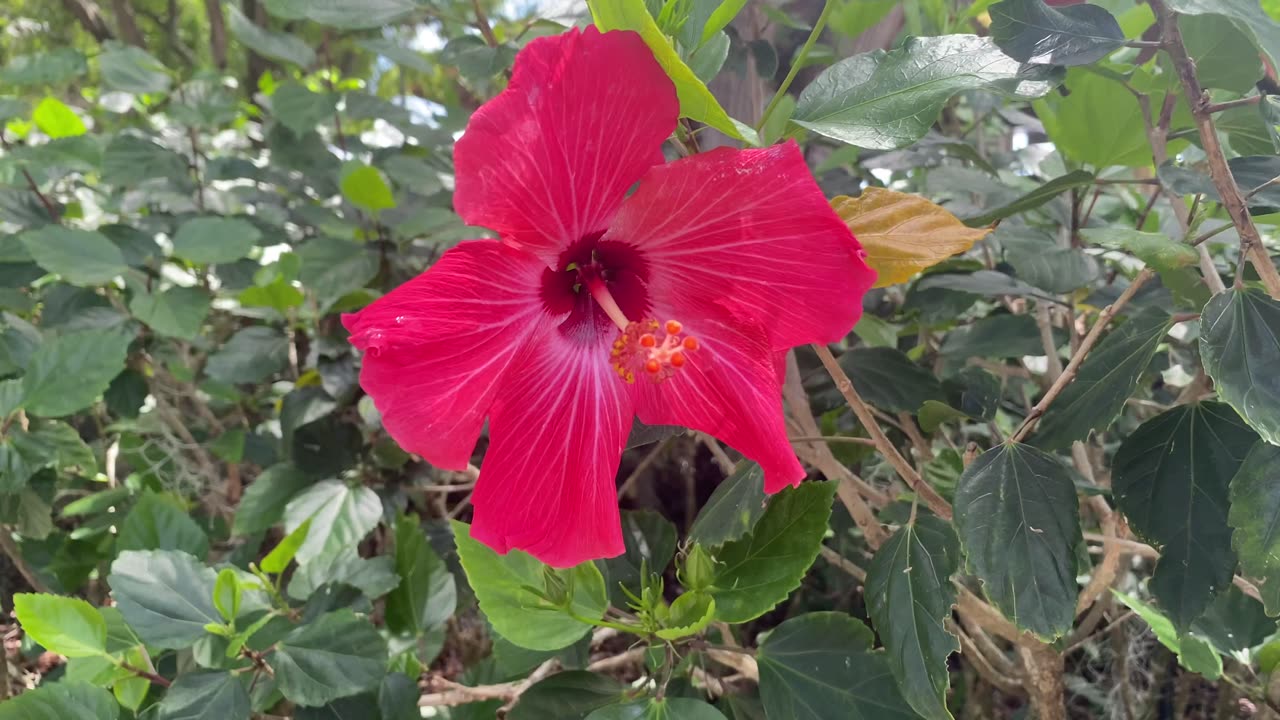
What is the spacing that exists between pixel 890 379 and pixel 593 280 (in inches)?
16.1

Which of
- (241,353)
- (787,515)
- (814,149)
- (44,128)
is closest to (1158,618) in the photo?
(787,515)

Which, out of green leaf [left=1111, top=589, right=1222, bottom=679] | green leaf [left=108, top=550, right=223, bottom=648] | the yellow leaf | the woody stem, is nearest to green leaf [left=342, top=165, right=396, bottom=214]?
green leaf [left=108, top=550, right=223, bottom=648]

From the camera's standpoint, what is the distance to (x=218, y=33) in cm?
225

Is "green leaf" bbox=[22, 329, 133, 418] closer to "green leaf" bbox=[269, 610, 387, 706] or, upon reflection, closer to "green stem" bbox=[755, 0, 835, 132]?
"green leaf" bbox=[269, 610, 387, 706]

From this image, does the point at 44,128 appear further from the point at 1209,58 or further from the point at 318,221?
the point at 1209,58

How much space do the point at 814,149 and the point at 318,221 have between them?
795 millimetres

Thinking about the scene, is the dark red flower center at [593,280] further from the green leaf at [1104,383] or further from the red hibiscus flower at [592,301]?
the green leaf at [1104,383]

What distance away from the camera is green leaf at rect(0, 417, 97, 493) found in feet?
3.03

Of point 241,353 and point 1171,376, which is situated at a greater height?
point 241,353

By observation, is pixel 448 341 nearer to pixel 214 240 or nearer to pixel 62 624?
pixel 62 624

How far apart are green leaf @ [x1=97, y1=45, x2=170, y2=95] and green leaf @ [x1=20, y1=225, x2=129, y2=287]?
0.38 metres

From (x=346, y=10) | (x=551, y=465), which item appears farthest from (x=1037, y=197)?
(x=346, y=10)

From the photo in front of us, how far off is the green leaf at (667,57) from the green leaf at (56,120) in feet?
4.24

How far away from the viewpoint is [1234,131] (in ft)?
2.29
